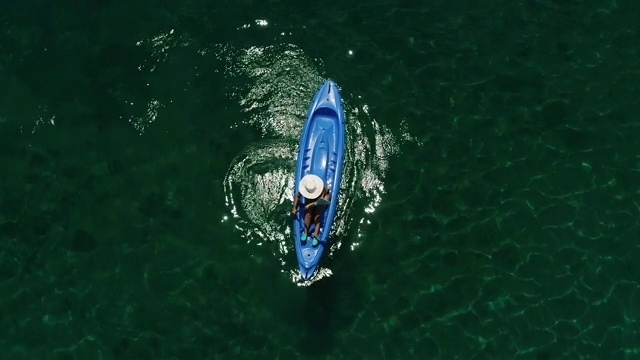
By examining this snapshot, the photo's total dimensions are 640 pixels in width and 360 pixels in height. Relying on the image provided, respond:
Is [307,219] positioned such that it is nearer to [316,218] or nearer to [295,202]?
[316,218]

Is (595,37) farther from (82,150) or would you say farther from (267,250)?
(82,150)

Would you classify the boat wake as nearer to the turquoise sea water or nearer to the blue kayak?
the turquoise sea water

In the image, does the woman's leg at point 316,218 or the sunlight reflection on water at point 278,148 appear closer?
the woman's leg at point 316,218

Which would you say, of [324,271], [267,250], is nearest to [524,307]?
[324,271]

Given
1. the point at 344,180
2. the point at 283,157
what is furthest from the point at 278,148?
the point at 344,180

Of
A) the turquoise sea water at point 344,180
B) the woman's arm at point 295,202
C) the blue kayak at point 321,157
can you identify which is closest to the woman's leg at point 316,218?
the blue kayak at point 321,157

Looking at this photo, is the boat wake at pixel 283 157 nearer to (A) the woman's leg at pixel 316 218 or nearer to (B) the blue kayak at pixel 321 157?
(B) the blue kayak at pixel 321 157

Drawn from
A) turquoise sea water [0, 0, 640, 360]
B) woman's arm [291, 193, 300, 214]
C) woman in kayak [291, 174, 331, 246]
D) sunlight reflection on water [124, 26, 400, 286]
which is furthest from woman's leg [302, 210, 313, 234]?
turquoise sea water [0, 0, 640, 360]
